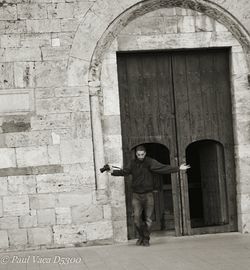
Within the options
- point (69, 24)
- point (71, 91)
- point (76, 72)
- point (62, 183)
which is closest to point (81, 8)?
point (69, 24)

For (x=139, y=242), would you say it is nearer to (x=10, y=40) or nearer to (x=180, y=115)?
(x=180, y=115)

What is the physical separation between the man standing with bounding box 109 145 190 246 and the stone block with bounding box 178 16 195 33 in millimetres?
2170

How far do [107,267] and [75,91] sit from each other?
3.08 metres

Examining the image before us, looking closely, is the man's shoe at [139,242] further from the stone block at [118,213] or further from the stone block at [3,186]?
the stone block at [3,186]

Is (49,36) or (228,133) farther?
(228,133)

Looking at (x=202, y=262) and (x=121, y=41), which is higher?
(x=121, y=41)

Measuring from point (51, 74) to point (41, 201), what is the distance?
1996 millimetres

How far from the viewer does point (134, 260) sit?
7281mm

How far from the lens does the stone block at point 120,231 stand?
29.3 ft

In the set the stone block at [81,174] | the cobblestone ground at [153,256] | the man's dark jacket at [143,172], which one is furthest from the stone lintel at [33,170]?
the cobblestone ground at [153,256]

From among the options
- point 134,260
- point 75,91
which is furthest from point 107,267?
point 75,91

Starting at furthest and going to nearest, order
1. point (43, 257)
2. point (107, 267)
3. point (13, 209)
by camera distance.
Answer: point (13, 209)
point (43, 257)
point (107, 267)

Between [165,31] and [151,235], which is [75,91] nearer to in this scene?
[165,31]

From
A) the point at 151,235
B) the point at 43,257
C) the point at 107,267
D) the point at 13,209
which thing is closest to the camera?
the point at 107,267
